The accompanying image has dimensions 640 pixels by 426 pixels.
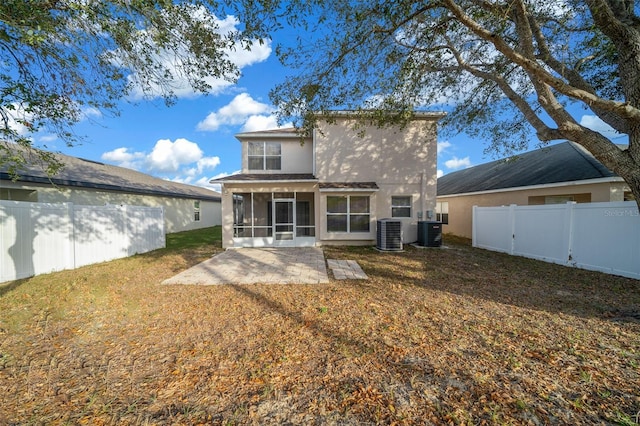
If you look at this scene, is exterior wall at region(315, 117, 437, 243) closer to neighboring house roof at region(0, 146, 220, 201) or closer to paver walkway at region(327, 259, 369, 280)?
paver walkway at region(327, 259, 369, 280)

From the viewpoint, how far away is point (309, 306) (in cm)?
488

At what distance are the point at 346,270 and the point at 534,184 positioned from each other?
10.5m

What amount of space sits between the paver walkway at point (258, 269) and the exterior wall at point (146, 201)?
5494 mm

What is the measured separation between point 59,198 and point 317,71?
13.4m

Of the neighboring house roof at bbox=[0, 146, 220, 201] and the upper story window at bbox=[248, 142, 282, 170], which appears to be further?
the upper story window at bbox=[248, 142, 282, 170]

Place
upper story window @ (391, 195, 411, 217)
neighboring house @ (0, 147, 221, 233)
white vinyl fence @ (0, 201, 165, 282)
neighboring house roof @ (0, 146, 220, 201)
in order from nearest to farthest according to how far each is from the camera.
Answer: white vinyl fence @ (0, 201, 165, 282), neighboring house roof @ (0, 146, 220, 201), neighboring house @ (0, 147, 221, 233), upper story window @ (391, 195, 411, 217)

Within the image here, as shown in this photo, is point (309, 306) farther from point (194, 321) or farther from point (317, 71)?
point (317, 71)

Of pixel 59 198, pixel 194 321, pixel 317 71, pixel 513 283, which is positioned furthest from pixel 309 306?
pixel 59 198

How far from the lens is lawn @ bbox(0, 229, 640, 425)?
2.36m

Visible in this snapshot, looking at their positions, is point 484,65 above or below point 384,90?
above

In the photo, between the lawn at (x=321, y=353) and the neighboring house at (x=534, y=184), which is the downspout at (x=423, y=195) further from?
the lawn at (x=321, y=353)

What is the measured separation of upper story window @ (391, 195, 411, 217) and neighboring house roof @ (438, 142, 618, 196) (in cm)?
470

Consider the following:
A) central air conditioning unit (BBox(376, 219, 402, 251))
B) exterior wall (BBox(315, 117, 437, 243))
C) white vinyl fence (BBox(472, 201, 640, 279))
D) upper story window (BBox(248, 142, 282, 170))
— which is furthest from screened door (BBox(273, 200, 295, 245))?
white vinyl fence (BBox(472, 201, 640, 279))

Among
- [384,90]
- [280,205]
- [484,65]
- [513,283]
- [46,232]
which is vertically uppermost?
[484,65]
